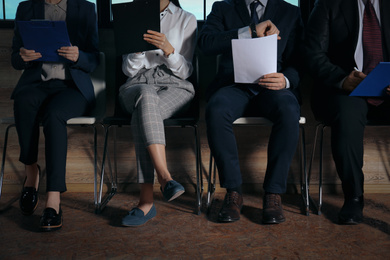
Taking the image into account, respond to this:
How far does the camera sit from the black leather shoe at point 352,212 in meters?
1.73

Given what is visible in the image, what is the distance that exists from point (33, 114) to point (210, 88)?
95 centimetres

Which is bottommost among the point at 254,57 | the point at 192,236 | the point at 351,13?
the point at 192,236

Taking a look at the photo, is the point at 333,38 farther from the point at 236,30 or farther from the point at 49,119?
the point at 49,119

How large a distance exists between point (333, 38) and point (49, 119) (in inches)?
60.4

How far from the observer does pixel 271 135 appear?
1812 millimetres

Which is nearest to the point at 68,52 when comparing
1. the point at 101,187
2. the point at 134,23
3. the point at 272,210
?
the point at 134,23

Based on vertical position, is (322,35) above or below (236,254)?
above

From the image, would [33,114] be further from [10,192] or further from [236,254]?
[236,254]

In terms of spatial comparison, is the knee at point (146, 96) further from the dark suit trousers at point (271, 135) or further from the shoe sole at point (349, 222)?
the shoe sole at point (349, 222)

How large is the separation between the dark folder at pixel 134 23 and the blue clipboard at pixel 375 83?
3.28 feet

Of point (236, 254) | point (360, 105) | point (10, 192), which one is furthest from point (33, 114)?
point (360, 105)

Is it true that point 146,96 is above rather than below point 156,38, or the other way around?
below

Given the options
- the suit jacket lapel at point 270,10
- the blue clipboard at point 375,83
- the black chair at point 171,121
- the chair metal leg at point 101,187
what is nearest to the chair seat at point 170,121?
the black chair at point 171,121

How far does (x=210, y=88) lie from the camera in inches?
82.3
